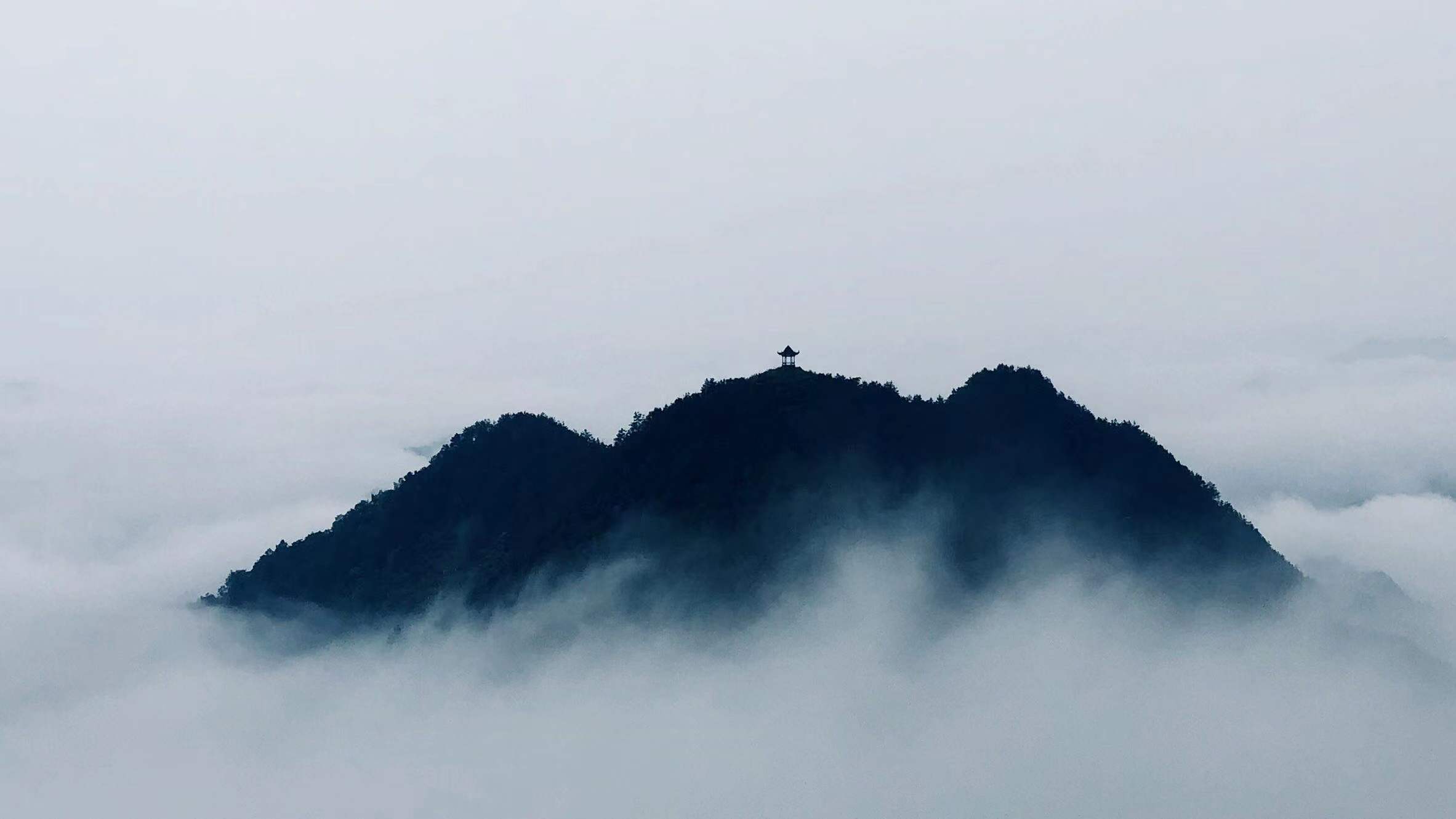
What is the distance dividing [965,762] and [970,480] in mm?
34528

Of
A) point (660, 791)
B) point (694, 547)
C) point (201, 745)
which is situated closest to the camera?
point (694, 547)

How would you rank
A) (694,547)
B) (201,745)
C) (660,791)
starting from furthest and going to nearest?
1. (201,745)
2. (660,791)
3. (694,547)

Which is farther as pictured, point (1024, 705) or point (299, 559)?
point (299, 559)

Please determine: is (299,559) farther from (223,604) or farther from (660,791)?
Answer: (660,791)

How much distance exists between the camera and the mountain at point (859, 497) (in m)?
156

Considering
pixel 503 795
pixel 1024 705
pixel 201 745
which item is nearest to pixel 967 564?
pixel 1024 705

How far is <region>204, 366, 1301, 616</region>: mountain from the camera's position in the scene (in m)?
156

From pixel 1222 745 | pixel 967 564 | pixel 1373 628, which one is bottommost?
pixel 1222 745

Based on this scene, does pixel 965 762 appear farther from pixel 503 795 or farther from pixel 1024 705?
pixel 503 795

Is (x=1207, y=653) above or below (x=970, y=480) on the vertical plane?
below

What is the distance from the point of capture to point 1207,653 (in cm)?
16388

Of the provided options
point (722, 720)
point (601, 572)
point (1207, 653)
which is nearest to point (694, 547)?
point (601, 572)

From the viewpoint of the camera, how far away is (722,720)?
566 feet

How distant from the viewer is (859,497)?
162 metres
